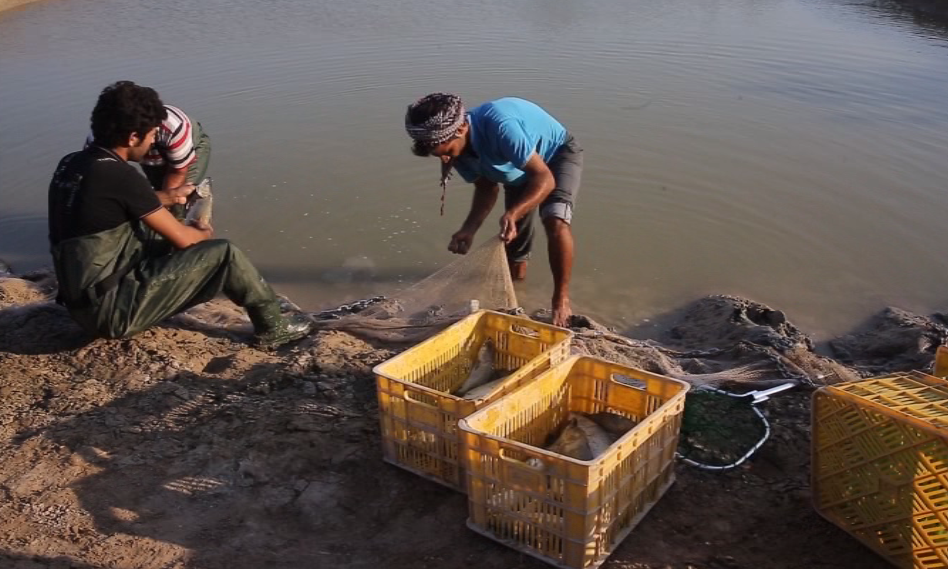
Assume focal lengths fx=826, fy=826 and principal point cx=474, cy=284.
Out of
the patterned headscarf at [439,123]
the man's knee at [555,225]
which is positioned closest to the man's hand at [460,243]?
the man's knee at [555,225]

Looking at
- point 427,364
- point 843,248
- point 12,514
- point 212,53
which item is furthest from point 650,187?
point 212,53

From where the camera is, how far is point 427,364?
3.48 meters

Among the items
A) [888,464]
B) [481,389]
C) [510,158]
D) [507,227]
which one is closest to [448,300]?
[507,227]

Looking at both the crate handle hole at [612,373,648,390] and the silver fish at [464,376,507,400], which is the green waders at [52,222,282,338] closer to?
the silver fish at [464,376,507,400]

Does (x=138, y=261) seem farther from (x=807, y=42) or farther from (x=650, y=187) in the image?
(x=807, y=42)

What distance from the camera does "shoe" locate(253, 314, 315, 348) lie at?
14.1 ft

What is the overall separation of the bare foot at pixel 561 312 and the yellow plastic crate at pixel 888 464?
2.16 m

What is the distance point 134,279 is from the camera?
3904 millimetres

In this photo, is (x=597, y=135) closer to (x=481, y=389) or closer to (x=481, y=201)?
(x=481, y=201)

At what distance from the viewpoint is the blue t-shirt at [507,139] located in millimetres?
4391

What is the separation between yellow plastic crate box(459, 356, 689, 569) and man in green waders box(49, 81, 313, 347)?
1.76 metres

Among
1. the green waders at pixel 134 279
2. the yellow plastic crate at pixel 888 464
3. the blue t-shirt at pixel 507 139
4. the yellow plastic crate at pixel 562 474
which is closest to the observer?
the yellow plastic crate at pixel 888 464

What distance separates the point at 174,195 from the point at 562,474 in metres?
3.19

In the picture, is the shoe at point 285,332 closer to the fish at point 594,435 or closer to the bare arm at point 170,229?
the bare arm at point 170,229
